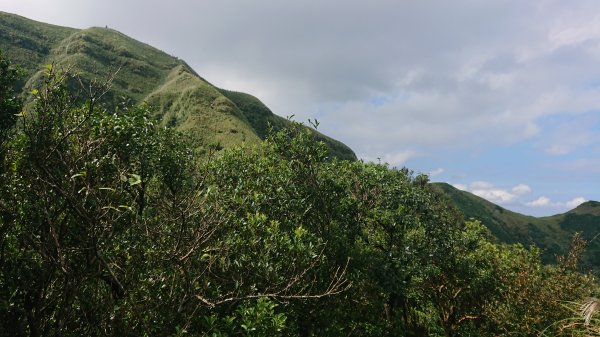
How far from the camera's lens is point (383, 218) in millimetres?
23438

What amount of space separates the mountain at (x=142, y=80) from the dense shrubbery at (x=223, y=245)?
90.5m

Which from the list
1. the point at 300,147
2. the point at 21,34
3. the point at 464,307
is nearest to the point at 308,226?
the point at 300,147

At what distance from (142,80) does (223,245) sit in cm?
18516

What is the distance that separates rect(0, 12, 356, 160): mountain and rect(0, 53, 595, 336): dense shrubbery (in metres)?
90.5

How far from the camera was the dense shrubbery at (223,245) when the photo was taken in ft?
25.1

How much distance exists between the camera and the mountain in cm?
12888

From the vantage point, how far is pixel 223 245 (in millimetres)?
9594

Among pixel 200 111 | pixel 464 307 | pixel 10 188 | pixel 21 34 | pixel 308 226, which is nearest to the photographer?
pixel 10 188

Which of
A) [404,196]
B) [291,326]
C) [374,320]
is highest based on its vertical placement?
[404,196]

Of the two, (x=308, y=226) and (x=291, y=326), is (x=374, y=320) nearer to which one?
(x=308, y=226)

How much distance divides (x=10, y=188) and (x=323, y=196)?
12.9 meters

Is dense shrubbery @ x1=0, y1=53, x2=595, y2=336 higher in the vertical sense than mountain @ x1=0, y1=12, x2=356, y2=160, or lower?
lower

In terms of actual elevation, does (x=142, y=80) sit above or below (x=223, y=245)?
above

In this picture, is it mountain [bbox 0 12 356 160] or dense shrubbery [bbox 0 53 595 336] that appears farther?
mountain [bbox 0 12 356 160]
